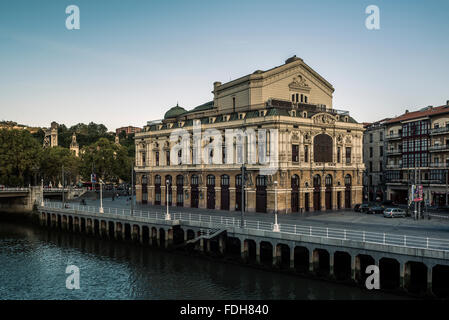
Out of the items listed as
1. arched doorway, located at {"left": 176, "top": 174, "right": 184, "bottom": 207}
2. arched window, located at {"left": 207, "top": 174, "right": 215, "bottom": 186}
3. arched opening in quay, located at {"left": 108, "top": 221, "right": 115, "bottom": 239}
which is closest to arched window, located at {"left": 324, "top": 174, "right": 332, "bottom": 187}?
arched window, located at {"left": 207, "top": 174, "right": 215, "bottom": 186}

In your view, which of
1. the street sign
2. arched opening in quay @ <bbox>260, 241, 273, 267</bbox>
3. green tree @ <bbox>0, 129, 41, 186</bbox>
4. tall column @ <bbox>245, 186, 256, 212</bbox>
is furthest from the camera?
green tree @ <bbox>0, 129, 41, 186</bbox>

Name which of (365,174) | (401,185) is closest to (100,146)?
(365,174)

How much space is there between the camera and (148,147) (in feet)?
265

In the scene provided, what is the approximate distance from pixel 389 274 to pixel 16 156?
8695 centimetres

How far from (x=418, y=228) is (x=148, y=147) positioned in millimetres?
52991

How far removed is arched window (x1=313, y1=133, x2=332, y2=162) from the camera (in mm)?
64562

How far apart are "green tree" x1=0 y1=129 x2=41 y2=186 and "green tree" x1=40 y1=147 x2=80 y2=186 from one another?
6.70 m

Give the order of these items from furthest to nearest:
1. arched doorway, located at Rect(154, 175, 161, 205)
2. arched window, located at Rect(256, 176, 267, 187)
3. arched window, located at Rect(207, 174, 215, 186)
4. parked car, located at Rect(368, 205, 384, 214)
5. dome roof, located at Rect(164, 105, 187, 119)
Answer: dome roof, located at Rect(164, 105, 187, 119)
arched doorway, located at Rect(154, 175, 161, 205)
arched window, located at Rect(207, 174, 215, 186)
parked car, located at Rect(368, 205, 384, 214)
arched window, located at Rect(256, 176, 267, 187)

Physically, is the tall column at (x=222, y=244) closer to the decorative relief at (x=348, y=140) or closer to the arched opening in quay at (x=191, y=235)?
the arched opening in quay at (x=191, y=235)

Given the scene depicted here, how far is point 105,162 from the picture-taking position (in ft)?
354

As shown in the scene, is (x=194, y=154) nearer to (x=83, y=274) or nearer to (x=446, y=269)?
(x=83, y=274)

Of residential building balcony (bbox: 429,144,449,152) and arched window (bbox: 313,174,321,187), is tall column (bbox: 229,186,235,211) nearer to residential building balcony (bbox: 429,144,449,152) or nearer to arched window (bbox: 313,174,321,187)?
arched window (bbox: 313,174,321,187)

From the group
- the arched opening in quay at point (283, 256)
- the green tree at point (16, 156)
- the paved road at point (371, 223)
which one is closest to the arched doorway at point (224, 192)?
the paved road at point (371, 223)

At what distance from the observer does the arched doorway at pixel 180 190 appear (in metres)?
73.2
